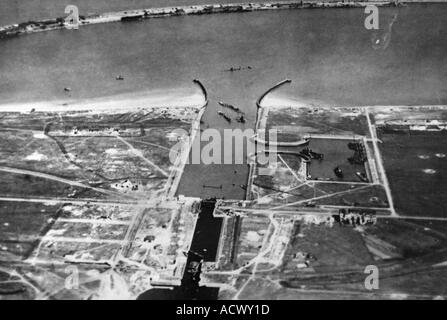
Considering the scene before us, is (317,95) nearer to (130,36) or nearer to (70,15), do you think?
(130,36)

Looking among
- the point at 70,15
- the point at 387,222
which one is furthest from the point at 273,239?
the point at 70,15

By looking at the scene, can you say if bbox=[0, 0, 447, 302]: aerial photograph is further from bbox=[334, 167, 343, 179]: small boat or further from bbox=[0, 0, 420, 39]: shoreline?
bbox=[0, 0, 420, 39]: shoreline

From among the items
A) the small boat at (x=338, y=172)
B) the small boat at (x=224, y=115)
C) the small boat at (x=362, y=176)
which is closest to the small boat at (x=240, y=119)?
the small boat at (x=224, y=115)

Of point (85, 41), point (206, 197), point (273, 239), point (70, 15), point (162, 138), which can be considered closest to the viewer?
point (273, 239)

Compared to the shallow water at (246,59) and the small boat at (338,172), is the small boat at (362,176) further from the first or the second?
the shallow water at (246,59)

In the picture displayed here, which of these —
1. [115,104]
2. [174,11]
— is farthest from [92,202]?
[174,11]

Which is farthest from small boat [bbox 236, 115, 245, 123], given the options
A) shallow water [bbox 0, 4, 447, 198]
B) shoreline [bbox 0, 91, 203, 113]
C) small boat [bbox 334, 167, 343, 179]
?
small boat [bbox 334, 167, 343, 179]

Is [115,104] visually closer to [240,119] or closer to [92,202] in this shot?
[240,119]
